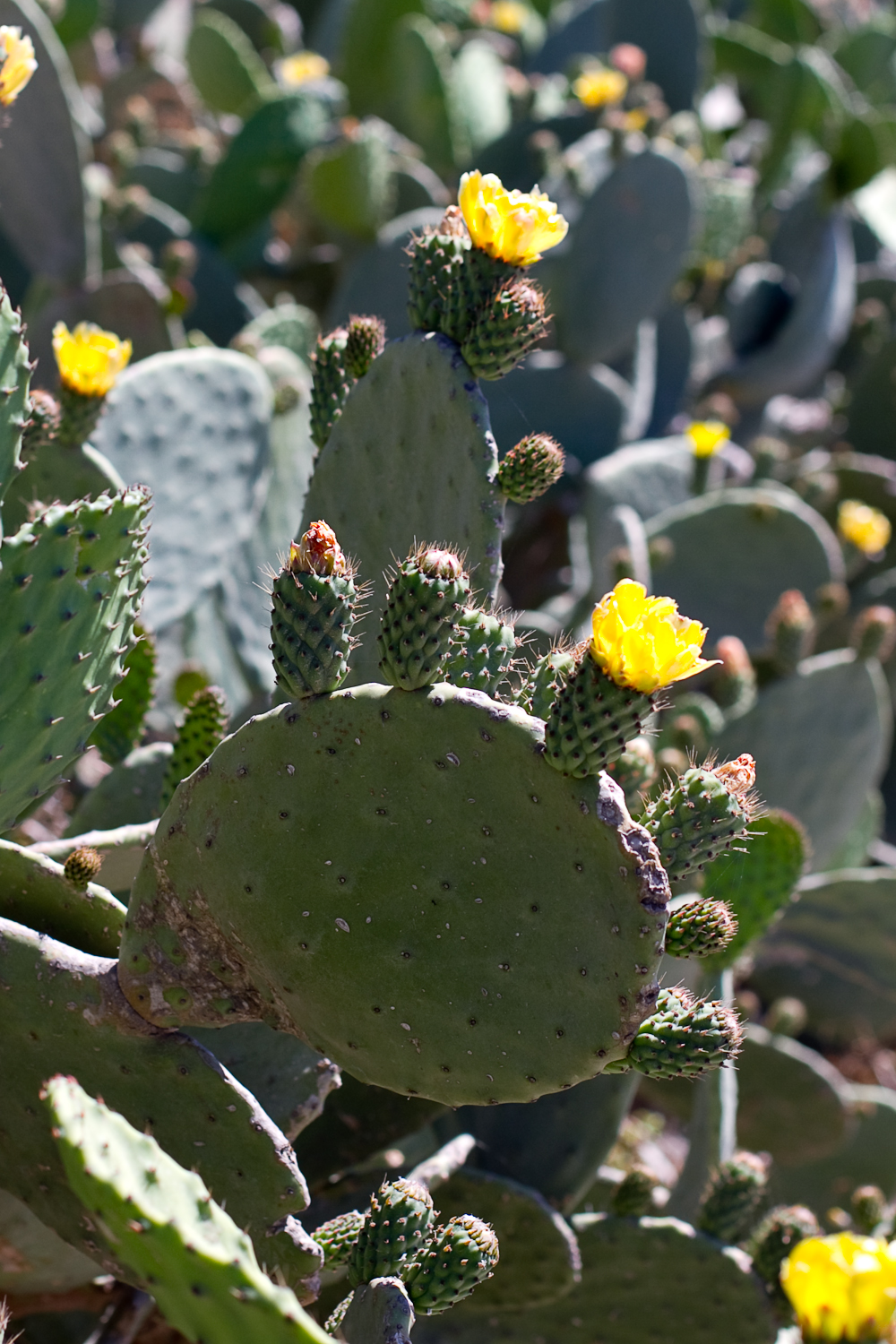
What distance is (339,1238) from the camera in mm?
1606

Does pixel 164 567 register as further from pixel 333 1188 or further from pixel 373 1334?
pixel 373 1334

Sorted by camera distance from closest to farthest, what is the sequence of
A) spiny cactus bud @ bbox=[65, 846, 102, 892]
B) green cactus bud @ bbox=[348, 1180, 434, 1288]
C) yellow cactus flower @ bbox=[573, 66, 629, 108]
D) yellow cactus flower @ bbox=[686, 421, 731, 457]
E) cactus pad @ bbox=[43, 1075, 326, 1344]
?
cactus pad @ bbox=[43, 1075, 326, 1344], green cactus bud @ bbox=[348, 1180, 434, 1288], spiny cactus bud @ bbox=[65, 846, 102, 892], yellow cactus flower @ bbox=[686, 421, 731, 457], yellow cactus flower @ bbox=[573, 66, 629, 108]

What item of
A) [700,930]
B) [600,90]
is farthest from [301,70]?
[700,930]

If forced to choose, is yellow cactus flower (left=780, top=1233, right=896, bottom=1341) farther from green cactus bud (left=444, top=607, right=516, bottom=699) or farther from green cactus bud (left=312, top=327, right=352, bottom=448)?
green cactus bud (left=312, top=327, right=352, bottom=448)

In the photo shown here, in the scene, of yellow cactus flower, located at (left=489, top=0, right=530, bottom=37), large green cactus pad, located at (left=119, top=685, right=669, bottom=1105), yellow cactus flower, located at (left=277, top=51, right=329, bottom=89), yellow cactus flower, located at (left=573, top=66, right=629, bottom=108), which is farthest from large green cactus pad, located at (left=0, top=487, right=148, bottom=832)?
yellow cactus flower, located at (left=489, top=0, right=530, bottom=37)

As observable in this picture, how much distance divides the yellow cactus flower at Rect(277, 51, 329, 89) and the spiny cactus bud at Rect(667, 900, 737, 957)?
475 centimetres

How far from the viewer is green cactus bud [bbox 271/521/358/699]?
1308mm

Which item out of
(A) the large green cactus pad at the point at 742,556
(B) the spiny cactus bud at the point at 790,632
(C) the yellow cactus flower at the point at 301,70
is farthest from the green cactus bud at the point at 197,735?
(C) the yellow cactus flower at the point at 301,70

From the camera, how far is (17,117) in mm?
3377

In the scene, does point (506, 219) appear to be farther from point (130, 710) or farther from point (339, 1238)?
point (339, 1238)

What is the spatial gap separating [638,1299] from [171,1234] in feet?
4.10

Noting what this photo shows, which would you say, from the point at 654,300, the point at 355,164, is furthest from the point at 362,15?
the point at 654,300

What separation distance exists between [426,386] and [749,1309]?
1.53 meters

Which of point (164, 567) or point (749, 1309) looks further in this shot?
point (164, 567)
